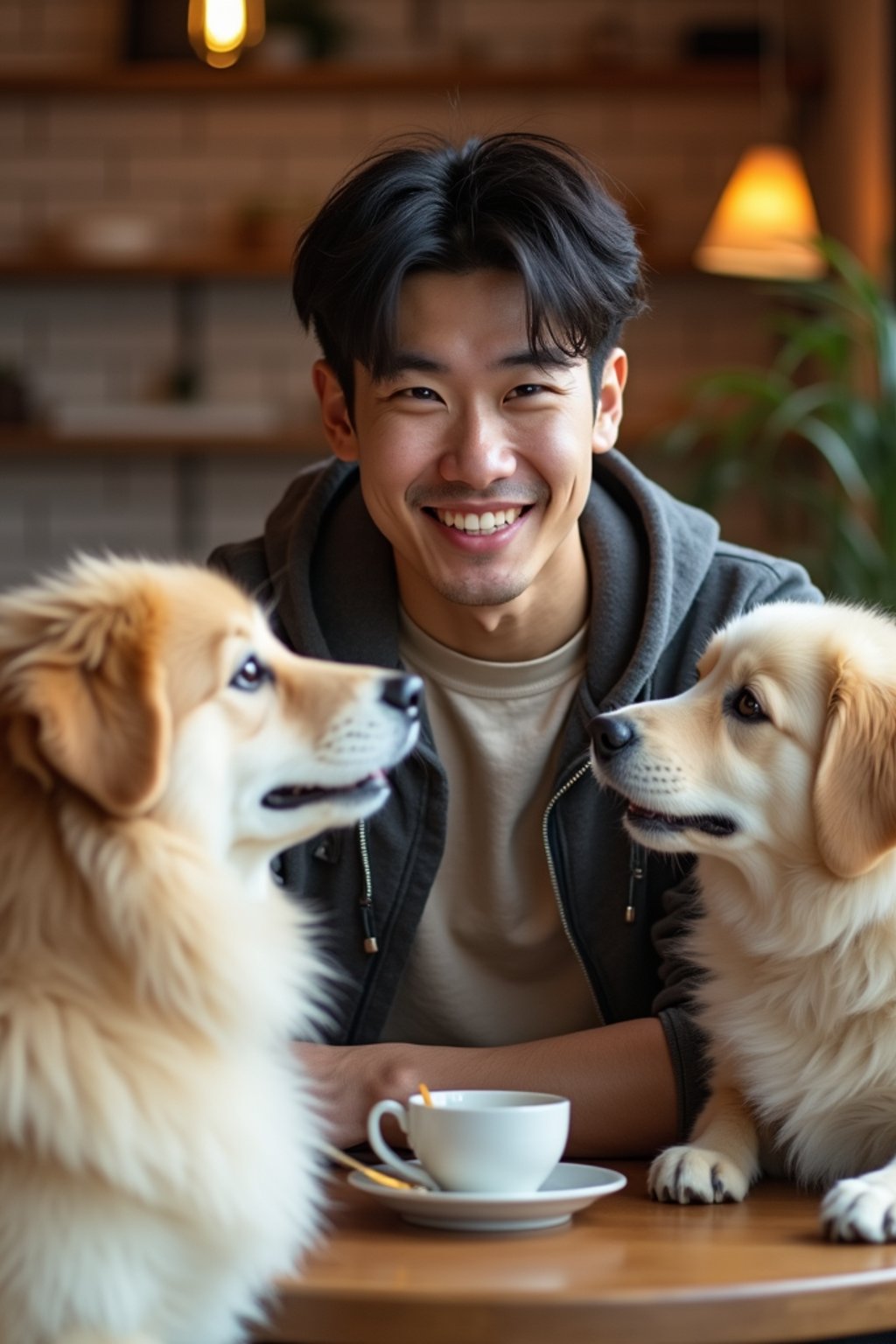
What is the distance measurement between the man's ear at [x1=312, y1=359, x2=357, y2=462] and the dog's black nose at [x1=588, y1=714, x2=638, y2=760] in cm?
52

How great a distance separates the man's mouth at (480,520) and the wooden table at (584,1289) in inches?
30.7

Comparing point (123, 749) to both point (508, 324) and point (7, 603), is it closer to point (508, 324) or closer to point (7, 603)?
point (7, 603)

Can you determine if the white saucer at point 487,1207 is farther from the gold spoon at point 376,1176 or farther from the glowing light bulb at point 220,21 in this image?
the glowing light bulb at point 220,21

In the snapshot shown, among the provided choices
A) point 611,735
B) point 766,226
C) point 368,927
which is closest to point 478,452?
point 611,735

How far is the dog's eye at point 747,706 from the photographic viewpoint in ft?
5.13

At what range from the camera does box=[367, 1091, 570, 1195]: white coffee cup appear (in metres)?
1.16

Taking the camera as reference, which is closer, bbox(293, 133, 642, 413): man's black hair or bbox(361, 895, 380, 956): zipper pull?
bbox(293, 133, 642, 413): man's black hair

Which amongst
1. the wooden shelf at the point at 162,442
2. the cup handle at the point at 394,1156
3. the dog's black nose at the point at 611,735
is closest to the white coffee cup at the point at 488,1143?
the cup handle at the point at 394,1156

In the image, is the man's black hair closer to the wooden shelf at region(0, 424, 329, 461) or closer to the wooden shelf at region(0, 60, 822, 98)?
the wooden shelf at region(0, 424, 329, 461)

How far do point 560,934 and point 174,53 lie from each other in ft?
13.6

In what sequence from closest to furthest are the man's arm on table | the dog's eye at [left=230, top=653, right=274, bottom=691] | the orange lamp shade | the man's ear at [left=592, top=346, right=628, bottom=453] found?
the dog's eye at [left=230, top=653, right=274, bottom=691] < the man's arm on table < the man's ear at [left=592, top=346, right=628, bottom=453] < the orange lamp shade

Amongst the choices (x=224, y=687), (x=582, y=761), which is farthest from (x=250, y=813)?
(x=582, y=761)

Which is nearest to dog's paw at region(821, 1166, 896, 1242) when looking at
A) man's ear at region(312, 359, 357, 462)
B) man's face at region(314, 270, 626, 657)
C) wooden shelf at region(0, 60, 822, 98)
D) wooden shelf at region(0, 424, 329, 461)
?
man's face at region(314, 270, 626, 657)

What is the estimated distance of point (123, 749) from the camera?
111 cm
